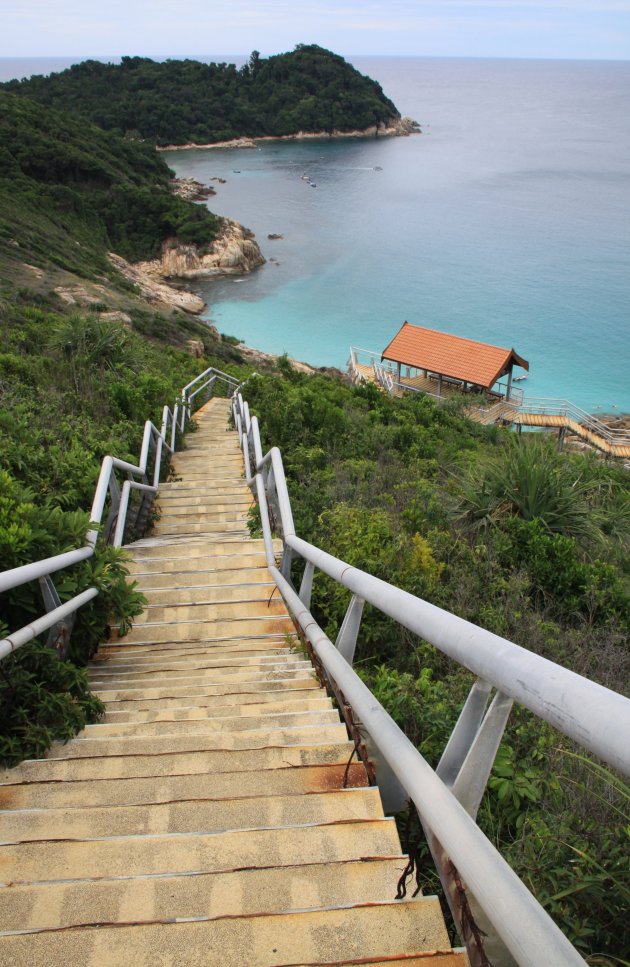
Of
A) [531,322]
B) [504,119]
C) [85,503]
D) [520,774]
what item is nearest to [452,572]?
[520,774]

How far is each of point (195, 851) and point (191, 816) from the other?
0.22 m

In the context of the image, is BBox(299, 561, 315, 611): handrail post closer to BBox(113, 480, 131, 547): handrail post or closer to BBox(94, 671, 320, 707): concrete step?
BBox(94, 671, 320, 707): concrete step

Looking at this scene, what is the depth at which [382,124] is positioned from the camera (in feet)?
382

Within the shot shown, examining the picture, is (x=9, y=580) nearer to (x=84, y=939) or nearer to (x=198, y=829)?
(x=198, y=829)

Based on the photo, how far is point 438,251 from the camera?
55.5 meters

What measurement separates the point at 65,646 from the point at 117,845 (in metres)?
1.65

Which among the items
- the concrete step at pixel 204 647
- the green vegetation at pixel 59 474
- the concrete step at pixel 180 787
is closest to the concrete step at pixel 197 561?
the green vegetation at pixel 59 474

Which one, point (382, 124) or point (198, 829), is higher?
point (382, 124)

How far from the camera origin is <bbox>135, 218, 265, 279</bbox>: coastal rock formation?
50.3 m

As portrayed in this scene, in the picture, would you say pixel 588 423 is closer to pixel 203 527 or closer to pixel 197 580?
pixel 203 527

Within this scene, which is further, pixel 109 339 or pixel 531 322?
pixel 531 322

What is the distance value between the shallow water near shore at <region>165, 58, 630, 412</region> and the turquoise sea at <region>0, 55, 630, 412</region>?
162mm

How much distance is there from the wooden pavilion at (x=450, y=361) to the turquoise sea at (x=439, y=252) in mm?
7304

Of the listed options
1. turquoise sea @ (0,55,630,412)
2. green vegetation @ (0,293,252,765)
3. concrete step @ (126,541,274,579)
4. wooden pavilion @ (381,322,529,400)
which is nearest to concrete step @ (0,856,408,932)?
green vegetation @ (0,293,252,765)
